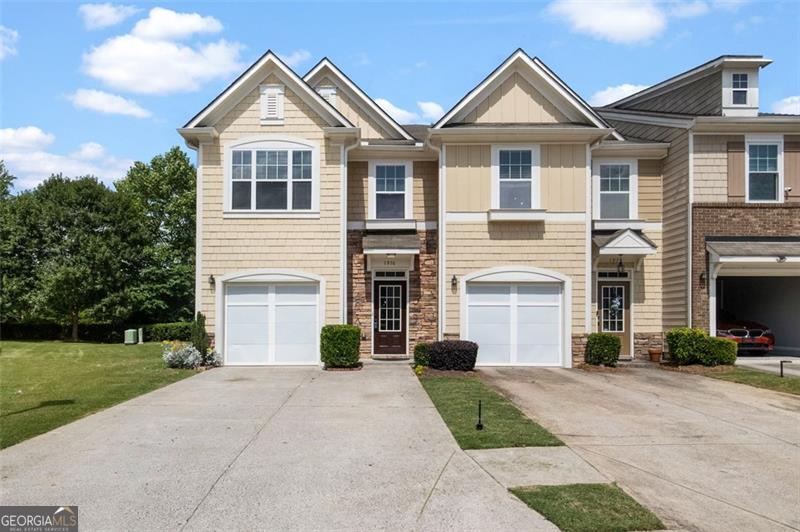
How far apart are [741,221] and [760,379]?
5.15 meters

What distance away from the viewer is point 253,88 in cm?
1744

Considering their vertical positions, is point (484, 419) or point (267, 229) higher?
point (267, 229)

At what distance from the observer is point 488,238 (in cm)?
1748

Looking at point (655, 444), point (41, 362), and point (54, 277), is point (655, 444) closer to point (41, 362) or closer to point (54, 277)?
point (41, 362)

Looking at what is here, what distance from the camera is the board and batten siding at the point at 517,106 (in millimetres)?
17734

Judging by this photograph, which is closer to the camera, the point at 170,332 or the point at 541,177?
the point at 541,177

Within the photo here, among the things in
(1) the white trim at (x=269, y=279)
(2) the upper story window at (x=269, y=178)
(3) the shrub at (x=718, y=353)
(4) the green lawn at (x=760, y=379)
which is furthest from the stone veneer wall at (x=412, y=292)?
(4) the green lawn at (x=760, y=379)

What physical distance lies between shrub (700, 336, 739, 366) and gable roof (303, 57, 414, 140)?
33.3ft

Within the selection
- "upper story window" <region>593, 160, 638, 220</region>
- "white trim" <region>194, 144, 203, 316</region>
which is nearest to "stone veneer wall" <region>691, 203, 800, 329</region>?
"upper story window" <region>593, 160, 638, 220</region>

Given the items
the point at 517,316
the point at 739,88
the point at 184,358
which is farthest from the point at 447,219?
the point at 739,88

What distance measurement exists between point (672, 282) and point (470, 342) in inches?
263

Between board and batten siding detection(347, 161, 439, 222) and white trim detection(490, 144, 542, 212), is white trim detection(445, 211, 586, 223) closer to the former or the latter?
white trim detection(490, 144, 542, 212)

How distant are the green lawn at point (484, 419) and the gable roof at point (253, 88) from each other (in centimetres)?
815

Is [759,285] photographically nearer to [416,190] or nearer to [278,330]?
[416,190]
